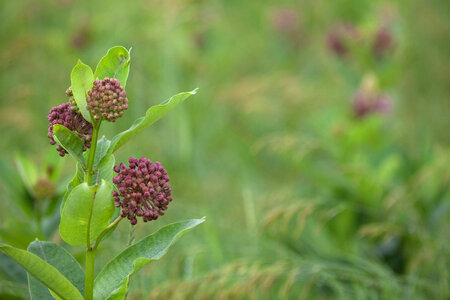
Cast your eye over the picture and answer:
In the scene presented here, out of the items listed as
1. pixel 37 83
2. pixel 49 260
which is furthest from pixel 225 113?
pixel 49 260

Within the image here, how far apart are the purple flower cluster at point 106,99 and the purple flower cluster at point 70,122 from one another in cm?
5

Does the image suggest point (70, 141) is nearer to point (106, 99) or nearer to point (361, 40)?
point (106, 99)

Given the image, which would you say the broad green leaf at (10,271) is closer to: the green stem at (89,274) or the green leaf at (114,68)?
the green stem at (89,274)

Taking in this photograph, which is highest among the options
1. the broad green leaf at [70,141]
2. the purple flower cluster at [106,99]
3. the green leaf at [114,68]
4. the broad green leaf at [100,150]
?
the green leaf at [114,68]

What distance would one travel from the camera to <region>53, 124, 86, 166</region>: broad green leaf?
0.57 m

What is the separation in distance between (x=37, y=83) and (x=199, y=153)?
3.20 feet

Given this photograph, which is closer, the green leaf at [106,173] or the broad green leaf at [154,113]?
the broad green leaf at [154,113]

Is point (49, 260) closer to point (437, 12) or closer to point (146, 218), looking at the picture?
point (146, 218)

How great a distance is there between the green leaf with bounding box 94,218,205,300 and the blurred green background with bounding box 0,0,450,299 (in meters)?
0.03

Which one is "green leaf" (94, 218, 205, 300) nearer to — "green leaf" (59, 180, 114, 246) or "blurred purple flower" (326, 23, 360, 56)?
"green leaf" (59, 180, 114, 246)

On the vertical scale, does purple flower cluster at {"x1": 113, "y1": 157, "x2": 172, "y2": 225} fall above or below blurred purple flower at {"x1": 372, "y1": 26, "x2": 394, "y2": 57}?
above

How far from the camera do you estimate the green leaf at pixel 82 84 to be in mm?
598

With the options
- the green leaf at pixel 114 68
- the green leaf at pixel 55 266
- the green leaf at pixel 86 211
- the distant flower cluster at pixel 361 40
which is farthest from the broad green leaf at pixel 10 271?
the distant flower cluster at pixel 361 40

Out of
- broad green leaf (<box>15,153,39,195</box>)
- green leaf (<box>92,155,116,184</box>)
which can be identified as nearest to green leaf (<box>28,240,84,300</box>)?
green leaf (<box>92,155,116,184</box>)
